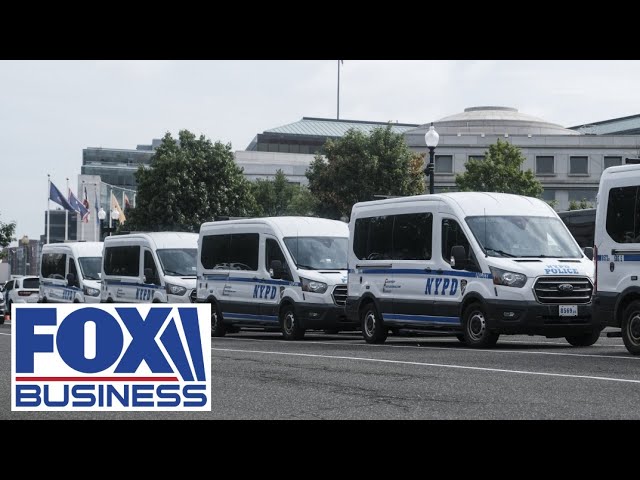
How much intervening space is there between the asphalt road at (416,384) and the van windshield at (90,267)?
18.1m

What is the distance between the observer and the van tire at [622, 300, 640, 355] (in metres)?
17.9

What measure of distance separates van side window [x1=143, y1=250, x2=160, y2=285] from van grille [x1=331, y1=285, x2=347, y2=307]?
7192mm

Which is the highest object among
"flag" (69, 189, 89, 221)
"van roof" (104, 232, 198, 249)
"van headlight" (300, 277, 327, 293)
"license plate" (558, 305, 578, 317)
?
"flag" (69, 189, 89, 221)

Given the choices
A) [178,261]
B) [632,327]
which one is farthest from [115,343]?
[178,261]

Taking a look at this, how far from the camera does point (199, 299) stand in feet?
95.5

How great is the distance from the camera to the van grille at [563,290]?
19906mm

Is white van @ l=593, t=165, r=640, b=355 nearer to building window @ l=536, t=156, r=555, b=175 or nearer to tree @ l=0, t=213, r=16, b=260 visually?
tree @ l=0, t=213, r=16, b=260

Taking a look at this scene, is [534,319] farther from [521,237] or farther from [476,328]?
[521,237]

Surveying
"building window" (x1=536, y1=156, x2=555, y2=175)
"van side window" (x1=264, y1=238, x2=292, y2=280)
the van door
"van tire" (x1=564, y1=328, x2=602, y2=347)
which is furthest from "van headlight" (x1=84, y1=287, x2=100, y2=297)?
"building window" (x1=536, y1=156, x2=555, y2=175)

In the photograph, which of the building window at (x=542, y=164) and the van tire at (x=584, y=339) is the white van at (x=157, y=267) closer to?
the van tire at (x=584, y=339)

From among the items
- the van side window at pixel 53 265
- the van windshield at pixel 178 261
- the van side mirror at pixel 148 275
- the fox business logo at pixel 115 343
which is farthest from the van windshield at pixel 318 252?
the fox business logo at pixel 115 343

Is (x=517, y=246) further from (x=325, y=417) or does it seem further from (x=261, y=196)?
(x=261, y=196)
